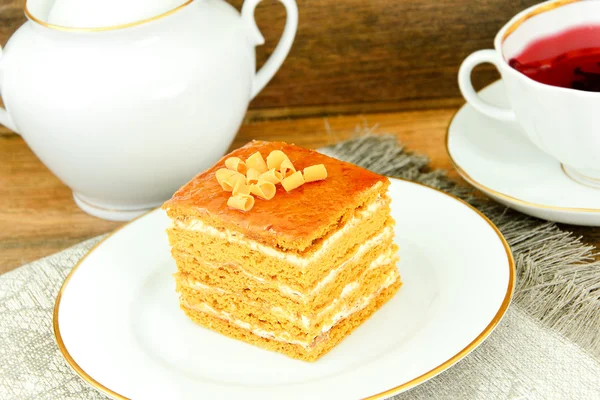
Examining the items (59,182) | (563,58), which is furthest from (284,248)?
(59,182)

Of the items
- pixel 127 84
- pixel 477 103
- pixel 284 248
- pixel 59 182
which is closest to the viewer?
pixel 284 248

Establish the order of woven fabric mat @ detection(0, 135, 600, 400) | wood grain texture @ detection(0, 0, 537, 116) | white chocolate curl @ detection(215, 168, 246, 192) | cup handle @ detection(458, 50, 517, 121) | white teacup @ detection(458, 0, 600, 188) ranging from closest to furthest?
woven fabric mat @ detection(0, 135, 600, 400)
white chocolate curl @ detection(215, 168, 246, 192)
white teacup @ detection(458, 0, 600, 188)
cup handle @ detection(458, 50, 517, 121)
wood grain texture @ detection(0, 0, 537, 116)

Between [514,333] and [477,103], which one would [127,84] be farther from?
[514,333]

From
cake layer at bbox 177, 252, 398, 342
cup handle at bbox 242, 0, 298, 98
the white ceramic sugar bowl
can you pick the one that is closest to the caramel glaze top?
cake layer at bbox 177, 252, 398, 342

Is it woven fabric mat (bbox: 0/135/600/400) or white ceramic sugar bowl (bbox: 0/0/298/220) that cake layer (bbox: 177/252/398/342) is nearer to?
woven fabric mat (bbox: 0/135/600/400)

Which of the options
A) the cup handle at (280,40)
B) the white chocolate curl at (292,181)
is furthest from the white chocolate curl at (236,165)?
the cup handle at (280,40)

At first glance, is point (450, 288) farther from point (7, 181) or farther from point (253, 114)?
point (7, 181)
